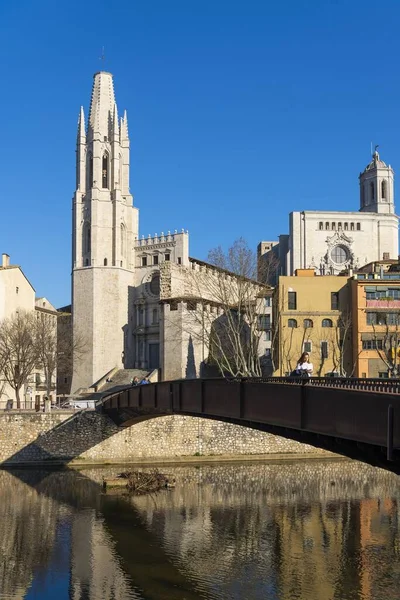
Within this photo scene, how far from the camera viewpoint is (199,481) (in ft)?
140

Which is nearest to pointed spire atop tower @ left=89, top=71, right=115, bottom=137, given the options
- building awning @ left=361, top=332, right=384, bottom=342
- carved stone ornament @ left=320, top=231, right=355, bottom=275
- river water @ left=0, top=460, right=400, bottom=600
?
carved stone ornament @ left=320, top=231, right=355, bottom=275

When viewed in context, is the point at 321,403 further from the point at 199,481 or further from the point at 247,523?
the point at 199,481

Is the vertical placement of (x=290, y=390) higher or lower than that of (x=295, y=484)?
higher

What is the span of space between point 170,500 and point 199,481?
200 inches

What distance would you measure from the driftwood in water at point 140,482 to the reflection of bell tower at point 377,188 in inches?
3286

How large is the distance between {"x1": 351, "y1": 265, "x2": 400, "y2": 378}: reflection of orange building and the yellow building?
1.27 m

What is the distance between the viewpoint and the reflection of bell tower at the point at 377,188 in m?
118

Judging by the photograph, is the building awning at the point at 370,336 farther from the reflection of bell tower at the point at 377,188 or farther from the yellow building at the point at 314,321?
the reflection of bell tower at the point at 377,188

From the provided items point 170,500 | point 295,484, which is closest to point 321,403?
point 170,500

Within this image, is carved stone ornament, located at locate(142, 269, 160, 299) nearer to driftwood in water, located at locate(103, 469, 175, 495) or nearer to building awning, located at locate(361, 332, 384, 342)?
building awning, located at locate(361, 332, 384, 342)

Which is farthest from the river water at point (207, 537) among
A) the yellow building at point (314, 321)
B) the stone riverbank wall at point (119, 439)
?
the yellow building at point (314, 321)

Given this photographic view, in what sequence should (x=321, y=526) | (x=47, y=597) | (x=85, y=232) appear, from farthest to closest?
1. (x=85, y=232)
2. (x=321, y=526)
3. (x=47, y=597)

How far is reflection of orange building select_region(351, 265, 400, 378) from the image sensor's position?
56781mm

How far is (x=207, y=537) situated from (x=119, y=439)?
64.6ft
